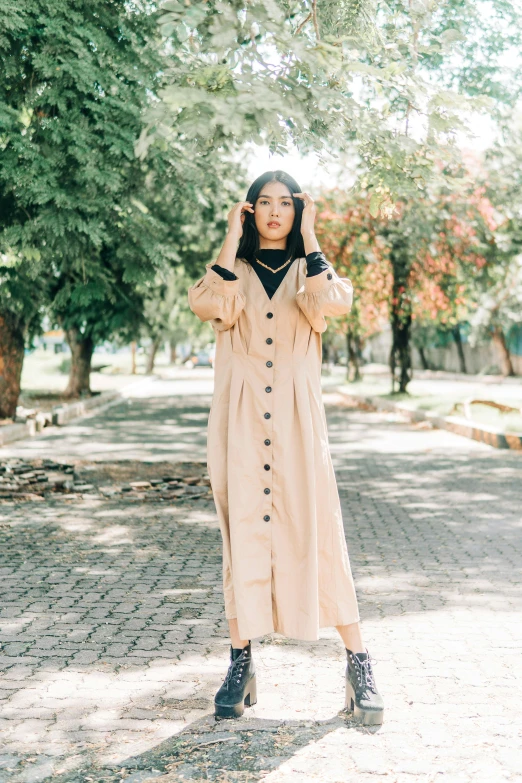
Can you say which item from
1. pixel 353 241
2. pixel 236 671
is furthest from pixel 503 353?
pixel 236 671

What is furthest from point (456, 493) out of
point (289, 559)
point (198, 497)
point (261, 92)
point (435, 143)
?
point (261, 92)

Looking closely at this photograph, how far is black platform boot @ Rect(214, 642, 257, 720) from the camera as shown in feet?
12.2

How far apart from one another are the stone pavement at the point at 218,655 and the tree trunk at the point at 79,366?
17995 millimetres

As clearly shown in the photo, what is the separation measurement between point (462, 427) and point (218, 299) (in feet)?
45.5

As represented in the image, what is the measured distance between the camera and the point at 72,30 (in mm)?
7891

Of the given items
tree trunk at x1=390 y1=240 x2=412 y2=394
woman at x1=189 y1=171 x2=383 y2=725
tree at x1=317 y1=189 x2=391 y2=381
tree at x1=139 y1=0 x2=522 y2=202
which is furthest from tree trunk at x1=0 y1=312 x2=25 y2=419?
woman at x1=189 y1=171 x2=383 y2=725

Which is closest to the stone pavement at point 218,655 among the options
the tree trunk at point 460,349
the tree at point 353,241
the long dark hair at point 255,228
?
the long dark hair at point 255,228

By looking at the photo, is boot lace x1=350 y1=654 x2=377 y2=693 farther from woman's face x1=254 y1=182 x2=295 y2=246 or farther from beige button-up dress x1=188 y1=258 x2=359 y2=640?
woman's face x1=254 y1=182 x2=295 y2=246

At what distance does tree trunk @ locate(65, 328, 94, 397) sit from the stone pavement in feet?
59.0

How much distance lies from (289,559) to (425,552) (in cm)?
363

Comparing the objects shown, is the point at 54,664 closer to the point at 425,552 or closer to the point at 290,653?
the point at 290,653

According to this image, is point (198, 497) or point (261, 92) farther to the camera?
point (198, 497)

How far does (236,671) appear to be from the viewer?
3803mm

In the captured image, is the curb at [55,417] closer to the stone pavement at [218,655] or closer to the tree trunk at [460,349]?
the stone pavement at [218,655]
